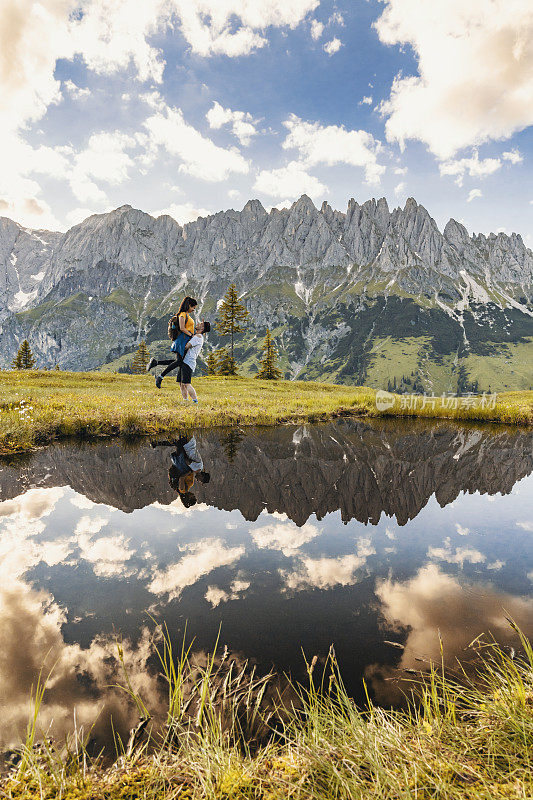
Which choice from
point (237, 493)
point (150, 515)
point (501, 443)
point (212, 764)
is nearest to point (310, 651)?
point (212, 764)

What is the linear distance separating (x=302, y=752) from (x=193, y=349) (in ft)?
40.2

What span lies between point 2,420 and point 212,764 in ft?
44.4

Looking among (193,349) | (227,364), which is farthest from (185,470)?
(227,364)

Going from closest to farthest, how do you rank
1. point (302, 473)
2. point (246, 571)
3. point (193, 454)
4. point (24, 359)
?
point (246, 571) → point (302, 473) → point (193, 454) → point (24, 359)

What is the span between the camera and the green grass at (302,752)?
6.07ft

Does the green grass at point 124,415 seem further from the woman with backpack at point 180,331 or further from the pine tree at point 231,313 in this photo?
the pine tree at point 231,313

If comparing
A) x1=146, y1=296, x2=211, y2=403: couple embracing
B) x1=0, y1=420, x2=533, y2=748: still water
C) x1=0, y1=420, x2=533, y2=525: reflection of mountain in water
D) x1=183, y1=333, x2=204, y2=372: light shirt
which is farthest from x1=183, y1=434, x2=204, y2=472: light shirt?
x1=183, y1=333, x2=204, y2=372: light shirt

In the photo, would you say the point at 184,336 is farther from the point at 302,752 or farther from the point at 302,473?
the point at 302,752

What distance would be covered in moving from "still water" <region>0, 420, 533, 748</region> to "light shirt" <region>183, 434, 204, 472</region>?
65 centimetres

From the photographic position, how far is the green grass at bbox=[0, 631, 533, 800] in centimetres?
185

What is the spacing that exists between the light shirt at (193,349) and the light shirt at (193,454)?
313 centimetres

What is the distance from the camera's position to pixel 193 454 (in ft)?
36.4

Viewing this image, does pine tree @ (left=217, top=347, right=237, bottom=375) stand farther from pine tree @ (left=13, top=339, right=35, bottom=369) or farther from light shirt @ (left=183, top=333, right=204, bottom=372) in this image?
pine tree @ (left=13, top=339, right=35, bottom=369)

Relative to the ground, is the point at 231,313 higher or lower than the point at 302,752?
higher
